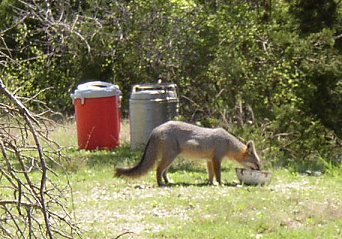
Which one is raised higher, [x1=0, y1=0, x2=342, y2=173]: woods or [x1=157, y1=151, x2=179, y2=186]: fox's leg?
[x1=0, y1=0, x2=342, y2=173]: woods

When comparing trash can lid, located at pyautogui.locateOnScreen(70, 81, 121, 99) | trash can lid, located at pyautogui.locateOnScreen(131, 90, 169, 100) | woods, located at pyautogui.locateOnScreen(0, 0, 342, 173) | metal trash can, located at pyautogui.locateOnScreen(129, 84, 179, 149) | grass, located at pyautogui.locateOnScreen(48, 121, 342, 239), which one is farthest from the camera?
trash can lid, located at pyautogui.locateOnScreen(70, 81, 121, 99)

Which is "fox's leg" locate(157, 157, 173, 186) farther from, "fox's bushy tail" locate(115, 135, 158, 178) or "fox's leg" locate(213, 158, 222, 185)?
"fox's leg" locate(213, 158, 222, 185)

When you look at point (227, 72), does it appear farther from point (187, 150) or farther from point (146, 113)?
point (187, 150)

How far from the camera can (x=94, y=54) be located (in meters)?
18.3

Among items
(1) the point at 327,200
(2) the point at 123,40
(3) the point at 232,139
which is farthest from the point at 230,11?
(1) the point at 327,200

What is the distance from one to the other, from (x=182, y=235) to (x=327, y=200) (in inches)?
91.2

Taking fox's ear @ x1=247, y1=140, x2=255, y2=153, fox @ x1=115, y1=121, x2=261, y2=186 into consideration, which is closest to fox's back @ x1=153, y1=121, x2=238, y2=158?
fox @ x1=115, y1=121, x2=261, y2=186

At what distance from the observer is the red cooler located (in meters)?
14.4

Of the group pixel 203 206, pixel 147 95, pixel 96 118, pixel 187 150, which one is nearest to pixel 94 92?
pixel 96 118

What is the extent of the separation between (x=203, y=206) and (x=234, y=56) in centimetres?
641

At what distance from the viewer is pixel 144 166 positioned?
35.2 feet

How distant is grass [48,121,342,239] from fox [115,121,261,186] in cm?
20

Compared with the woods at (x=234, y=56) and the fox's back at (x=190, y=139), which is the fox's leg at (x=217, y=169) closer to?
the fox's back at (x=190, y=139)

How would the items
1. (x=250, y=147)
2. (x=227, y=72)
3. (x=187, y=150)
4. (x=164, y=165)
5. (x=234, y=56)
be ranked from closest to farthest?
(x=164, y=165) < (x=187, y=150) < (x=250, y=147) < (x=227, y=72) < (x=234, y=56)
